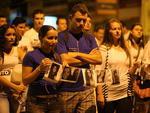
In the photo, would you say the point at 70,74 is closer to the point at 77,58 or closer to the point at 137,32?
the point at 77,58

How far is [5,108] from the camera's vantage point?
21.8 ft

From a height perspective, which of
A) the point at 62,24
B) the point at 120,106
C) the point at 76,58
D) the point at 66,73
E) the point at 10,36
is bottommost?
the point at 120,106

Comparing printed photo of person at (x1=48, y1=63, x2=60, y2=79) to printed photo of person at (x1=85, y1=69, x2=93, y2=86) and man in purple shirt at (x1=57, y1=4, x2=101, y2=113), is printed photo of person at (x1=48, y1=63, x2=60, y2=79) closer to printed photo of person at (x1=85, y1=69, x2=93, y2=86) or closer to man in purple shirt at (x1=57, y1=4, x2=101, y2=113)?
man in purple shirt at (x1=57, y1=4, x2=101, y2=113)

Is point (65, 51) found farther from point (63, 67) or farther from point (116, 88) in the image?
point (116, 88)

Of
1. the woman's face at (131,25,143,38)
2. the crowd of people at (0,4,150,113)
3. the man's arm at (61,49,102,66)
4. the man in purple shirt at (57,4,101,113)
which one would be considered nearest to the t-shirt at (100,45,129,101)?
the crowd of people at (0,4,150,113)

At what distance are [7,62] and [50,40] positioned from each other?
1.51 meters

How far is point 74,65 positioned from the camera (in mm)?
5777

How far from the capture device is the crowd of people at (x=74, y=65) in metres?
5.46

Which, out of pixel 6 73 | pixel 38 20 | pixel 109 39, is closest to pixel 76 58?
pixel 109 39

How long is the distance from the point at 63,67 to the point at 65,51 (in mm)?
391

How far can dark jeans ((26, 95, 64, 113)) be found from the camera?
214 inches

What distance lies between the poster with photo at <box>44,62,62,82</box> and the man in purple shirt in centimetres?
31

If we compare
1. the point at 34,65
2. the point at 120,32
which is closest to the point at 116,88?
the point at 120,32

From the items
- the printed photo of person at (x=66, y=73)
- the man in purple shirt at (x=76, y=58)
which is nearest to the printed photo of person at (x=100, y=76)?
the man in purple shirt at (x=76, y=58)
